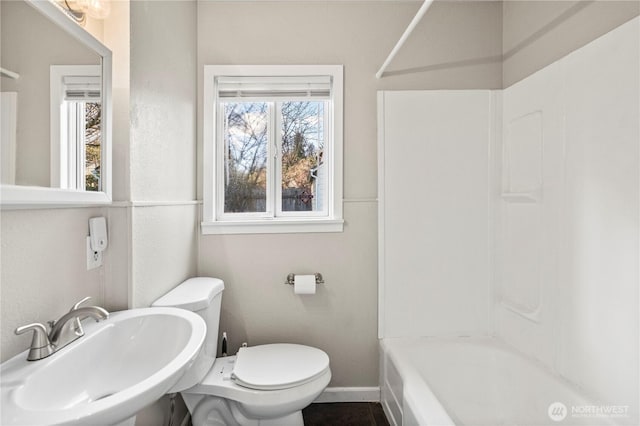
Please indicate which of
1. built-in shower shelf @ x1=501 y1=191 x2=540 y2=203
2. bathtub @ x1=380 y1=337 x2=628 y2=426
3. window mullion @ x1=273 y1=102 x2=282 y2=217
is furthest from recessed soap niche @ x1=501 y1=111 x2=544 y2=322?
window mullion @ x1=273 y1=102 x2=282 y2=217

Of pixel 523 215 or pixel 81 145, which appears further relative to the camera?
pixel 523 215

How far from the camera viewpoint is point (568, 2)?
166 cm

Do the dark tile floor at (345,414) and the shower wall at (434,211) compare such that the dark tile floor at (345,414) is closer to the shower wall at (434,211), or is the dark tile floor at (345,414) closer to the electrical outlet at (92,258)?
the shower wall at (434,211)

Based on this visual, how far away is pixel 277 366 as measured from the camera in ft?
5.57

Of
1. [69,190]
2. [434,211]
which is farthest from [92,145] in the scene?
[434,211]

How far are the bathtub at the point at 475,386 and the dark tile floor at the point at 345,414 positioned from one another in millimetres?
65

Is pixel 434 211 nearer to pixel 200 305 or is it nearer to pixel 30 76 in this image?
pixel 200 305

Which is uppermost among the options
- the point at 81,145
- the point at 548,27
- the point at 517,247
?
the point at 548,27

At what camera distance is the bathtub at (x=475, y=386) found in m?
1.51

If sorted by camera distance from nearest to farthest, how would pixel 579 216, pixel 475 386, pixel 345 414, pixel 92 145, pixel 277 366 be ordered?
1. pixel 92 145
2. pixel 579 216
3. pixel 277 366
4. pixel 475 386
5. pixel 345 414

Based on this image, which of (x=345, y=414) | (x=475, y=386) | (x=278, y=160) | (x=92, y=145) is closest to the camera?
(x=92, y=145)

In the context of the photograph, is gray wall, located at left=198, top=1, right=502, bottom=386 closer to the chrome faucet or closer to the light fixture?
the light fixture

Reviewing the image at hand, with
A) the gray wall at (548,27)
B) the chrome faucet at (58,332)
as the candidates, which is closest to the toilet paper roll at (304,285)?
the chrome faucet at (58,332)

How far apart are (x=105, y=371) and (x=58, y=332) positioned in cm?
20
